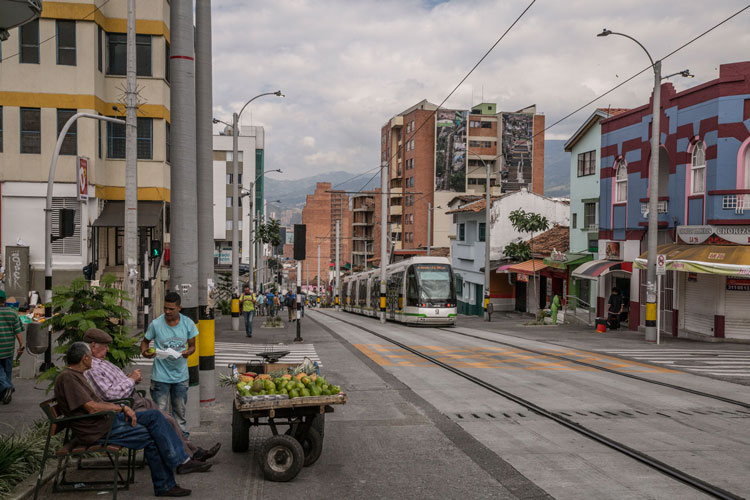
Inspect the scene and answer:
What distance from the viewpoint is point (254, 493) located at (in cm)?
691

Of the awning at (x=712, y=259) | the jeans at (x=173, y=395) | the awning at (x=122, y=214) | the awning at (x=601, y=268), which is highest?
the awning at (x=122, y=214)

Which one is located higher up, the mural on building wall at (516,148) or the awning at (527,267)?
the mural on building wall at (516,148)

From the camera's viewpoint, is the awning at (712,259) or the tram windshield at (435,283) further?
the tram windshield at (435,283)

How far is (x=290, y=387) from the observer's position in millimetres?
7500

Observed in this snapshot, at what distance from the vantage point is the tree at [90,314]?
919 cm

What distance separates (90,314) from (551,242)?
40695 mm

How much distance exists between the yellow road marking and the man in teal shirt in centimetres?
879

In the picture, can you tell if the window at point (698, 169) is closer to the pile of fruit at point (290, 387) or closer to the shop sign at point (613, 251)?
the shop sign at point (613, 251)

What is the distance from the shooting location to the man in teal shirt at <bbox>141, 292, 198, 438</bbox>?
27.0 feet

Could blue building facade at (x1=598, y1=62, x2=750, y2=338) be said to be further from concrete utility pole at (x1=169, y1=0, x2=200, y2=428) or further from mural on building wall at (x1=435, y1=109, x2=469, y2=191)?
mural on building wall at (x1=435, y1=109, x2=469, y2=191)

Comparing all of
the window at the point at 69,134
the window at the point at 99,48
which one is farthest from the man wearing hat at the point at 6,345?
the window at the point at 99,48

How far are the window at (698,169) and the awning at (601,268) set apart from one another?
5.58 meters

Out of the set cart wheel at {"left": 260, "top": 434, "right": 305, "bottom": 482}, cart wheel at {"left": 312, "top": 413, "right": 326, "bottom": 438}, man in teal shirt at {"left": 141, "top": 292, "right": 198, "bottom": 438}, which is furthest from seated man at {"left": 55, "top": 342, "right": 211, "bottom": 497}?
cart wheel at {"left": 312, "top": 413, "right": 326, "bottom": 438}

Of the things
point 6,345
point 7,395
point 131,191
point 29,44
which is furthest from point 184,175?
point 29,44
